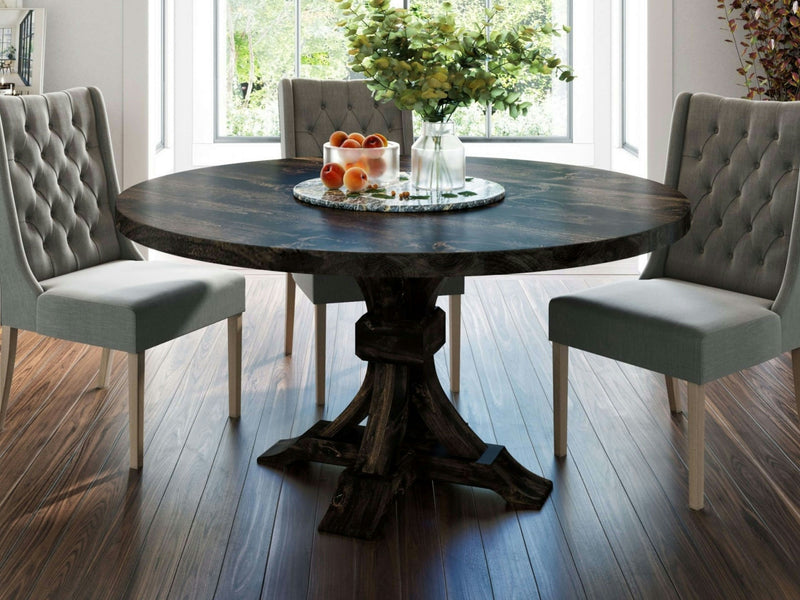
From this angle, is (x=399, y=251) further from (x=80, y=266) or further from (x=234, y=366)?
(x=80, y=266)

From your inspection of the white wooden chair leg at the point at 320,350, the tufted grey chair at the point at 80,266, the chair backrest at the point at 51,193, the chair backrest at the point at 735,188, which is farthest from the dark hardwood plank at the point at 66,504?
the chair backrest at the point at 735,188

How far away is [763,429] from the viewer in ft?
9.88

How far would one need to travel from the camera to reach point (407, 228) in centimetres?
218

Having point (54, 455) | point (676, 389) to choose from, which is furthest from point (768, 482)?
point (54, 455)

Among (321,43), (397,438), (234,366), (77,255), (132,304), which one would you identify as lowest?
(397,438)

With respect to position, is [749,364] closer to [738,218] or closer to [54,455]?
[738,218]

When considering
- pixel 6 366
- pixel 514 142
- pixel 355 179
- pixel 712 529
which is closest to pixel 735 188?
pixel 712 529

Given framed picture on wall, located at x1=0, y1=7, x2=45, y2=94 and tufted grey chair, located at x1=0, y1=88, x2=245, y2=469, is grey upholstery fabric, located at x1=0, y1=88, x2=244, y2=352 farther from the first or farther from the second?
framed picture on wall, located at x1=0, y1=7, x2=45, y2=94

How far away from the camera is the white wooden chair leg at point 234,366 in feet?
9.94

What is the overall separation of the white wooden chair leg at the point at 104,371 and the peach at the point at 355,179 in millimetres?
1223

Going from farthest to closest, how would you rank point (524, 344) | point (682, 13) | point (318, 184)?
point (682, 13) → point (524, 344) → point (318, 184)

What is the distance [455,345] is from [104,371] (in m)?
1.20

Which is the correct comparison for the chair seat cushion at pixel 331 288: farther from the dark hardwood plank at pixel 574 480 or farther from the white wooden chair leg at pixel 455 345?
the dark hardwood plank at pixel 574 480

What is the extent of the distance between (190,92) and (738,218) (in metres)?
3.77
